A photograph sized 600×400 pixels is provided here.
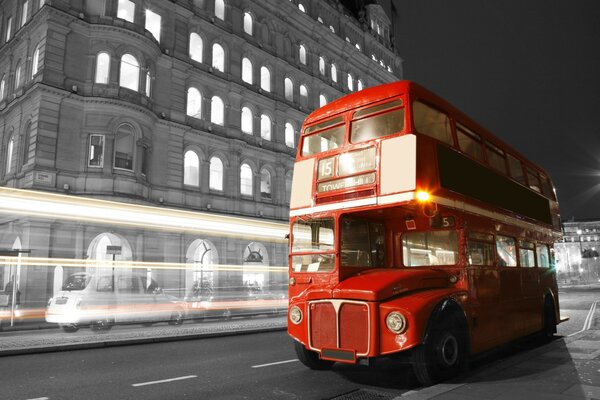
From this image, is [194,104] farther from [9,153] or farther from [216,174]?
[9,153]

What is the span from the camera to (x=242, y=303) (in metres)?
22.8

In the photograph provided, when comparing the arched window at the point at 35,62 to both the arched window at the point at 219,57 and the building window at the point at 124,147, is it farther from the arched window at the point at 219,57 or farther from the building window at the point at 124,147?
the arched window at the point at 219,57

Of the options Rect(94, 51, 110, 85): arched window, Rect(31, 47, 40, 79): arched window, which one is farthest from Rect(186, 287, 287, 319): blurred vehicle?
A: Rect(31, 47, 40, 79): arched window

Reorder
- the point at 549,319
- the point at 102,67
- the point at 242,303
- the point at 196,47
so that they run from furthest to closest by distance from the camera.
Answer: the point at 196,47, the point at 102,67, the point at 242,303, the point at 549,319

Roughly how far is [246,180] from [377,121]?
937 inches

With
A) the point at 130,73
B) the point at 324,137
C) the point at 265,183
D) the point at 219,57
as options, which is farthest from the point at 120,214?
the point at 219,57

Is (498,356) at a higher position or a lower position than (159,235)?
lower

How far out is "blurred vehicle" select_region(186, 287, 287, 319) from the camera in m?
20.7

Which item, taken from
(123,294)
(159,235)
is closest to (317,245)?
(123,294)

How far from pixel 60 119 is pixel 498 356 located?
70.9 feet

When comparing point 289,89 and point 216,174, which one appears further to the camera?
point 289,89

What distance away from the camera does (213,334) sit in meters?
13.9

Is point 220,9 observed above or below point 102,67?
above

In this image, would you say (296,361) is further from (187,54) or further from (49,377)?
(187,54)
